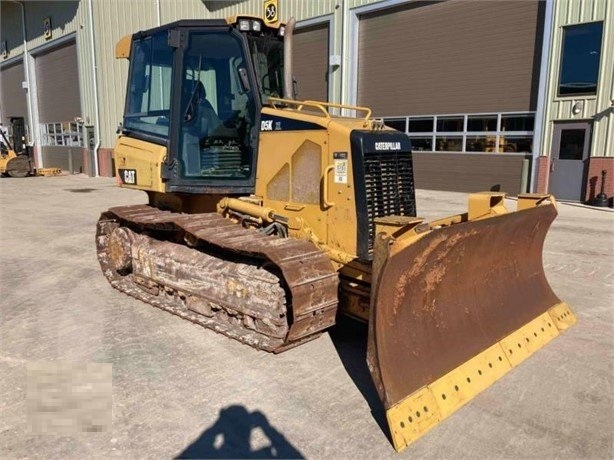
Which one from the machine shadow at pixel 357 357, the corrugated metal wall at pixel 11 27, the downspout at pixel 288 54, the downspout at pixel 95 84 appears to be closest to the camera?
the machine shadow at pixel 357 357

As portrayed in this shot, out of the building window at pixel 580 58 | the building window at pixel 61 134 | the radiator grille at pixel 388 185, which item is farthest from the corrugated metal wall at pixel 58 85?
the radiator grille at pixel 388 185

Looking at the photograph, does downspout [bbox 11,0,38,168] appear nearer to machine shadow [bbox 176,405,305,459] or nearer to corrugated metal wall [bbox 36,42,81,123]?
corrugated metal wall [bbox 36,42,81,123]

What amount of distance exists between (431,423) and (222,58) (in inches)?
159

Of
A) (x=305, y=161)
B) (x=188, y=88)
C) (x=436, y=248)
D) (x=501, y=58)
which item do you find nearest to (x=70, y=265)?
(x=188, y=88)

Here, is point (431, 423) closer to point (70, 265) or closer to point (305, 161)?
point (305, 161)

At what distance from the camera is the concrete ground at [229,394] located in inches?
124

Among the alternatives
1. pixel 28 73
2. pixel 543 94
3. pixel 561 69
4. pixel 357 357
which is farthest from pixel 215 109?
pixel 28 73

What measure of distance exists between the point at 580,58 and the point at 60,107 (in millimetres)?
26412

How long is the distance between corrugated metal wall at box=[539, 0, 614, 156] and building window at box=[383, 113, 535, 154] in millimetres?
916

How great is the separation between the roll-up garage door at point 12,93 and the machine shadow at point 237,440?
33902 mm

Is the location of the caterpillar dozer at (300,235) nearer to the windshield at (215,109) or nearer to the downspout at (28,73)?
the windshield at (215,109)

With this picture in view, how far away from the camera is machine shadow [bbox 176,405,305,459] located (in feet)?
10.1

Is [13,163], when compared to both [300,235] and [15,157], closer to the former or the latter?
[15,157]

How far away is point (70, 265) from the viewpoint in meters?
7.58
